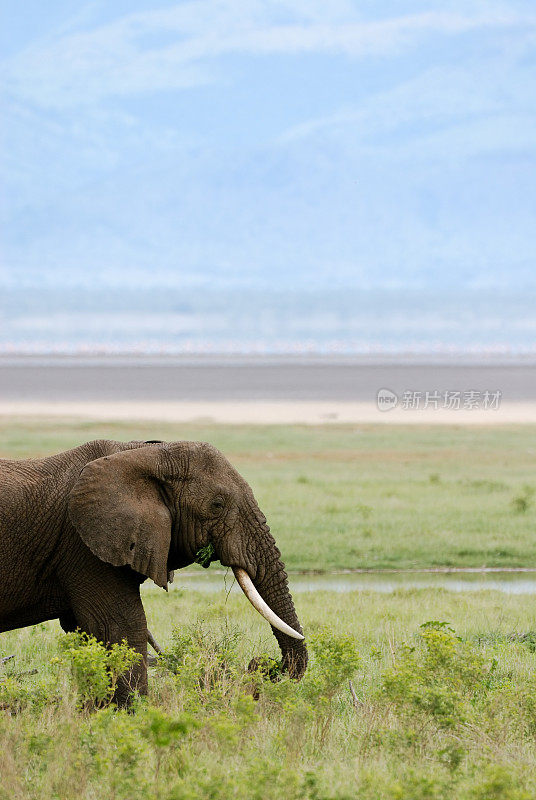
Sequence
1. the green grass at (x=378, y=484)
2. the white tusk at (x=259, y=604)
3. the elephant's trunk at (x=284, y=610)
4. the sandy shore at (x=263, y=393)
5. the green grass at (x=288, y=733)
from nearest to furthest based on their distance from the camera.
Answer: the green grass at (x=288, y=733), the white tusk at (x=259, y=604), the elephant's trunk at (x=284, y=610), the green grass at (x=378, y=484), the sandy shore at (x=263, y=393)

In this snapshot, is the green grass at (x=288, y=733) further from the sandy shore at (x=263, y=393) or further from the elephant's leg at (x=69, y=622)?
the sandy shore at (x=263, y=393)

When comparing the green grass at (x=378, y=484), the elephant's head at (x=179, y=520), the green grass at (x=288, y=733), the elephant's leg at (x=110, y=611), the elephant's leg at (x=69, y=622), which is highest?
the elephant's head at (x=179, y=520)

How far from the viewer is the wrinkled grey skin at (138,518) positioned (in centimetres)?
794

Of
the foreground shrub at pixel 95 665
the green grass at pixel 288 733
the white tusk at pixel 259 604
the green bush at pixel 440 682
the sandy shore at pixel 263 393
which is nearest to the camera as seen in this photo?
the green grass at pixel 288 733

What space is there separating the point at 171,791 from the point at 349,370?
9390 cm

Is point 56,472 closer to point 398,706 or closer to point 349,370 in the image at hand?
point 398,706

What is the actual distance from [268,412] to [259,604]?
145 ft

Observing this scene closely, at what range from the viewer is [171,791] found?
600cm

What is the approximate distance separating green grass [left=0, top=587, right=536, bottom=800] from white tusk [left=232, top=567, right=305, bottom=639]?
1.22 feet

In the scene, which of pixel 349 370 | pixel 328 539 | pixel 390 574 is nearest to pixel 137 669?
pixel 390 574

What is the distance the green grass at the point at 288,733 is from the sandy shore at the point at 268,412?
120 ft

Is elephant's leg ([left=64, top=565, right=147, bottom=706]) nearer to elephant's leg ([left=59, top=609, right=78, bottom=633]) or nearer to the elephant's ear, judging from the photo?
the elephant's ear

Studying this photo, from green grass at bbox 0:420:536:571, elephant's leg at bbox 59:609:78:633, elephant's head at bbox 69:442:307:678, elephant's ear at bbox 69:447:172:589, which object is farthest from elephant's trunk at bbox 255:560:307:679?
green grass at bbox 0:420:536:571

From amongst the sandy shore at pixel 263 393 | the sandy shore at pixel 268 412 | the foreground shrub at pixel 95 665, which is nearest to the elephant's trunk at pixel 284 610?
the foreground shrub at pixel 95 665
